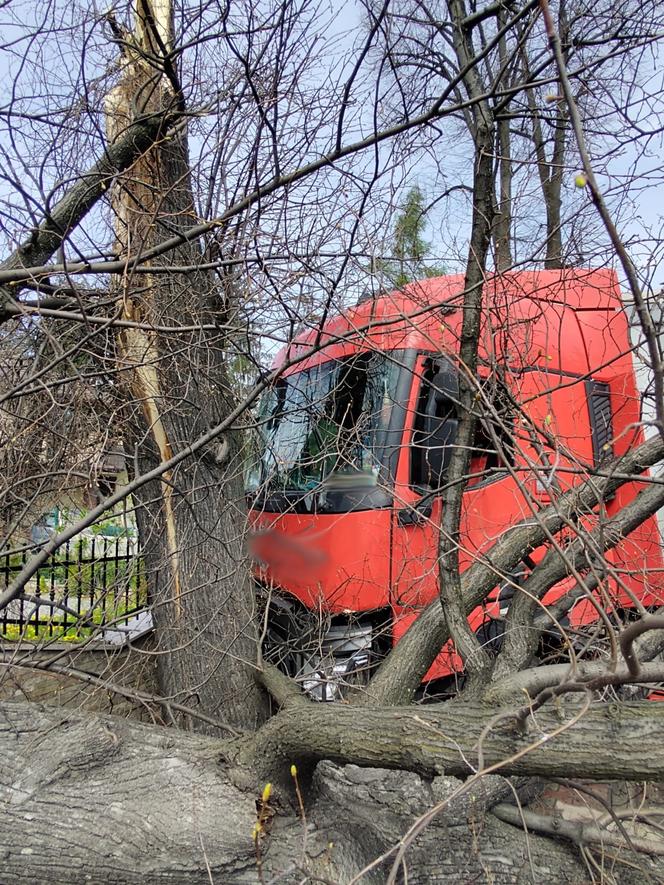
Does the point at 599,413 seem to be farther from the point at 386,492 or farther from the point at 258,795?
the point at 258,795

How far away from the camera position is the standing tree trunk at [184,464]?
3.62 metres

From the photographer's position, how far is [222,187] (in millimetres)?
3750

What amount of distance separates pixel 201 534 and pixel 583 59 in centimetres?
321

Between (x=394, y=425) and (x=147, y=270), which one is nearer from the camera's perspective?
(x=147, y=270)

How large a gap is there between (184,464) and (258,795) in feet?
6.51

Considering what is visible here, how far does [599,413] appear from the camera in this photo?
4.42 meters

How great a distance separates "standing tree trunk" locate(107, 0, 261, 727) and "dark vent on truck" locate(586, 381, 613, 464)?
2.46 m

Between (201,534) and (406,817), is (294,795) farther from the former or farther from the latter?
(201,534)

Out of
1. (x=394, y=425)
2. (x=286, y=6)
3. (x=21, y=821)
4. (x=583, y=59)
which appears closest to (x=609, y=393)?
(x=394, y=425)

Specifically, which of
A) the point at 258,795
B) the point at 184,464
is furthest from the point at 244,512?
the point at 258,795

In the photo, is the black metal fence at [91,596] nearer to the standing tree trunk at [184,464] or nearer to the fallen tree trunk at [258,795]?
the standing tree trunk at [184,464]

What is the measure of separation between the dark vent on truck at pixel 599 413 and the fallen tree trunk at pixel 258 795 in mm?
2494

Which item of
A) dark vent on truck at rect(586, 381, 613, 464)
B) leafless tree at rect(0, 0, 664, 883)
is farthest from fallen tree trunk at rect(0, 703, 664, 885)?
dark vent on truck at rect(586, 381, 613, 464)

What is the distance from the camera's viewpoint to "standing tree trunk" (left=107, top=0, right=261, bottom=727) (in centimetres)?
362
